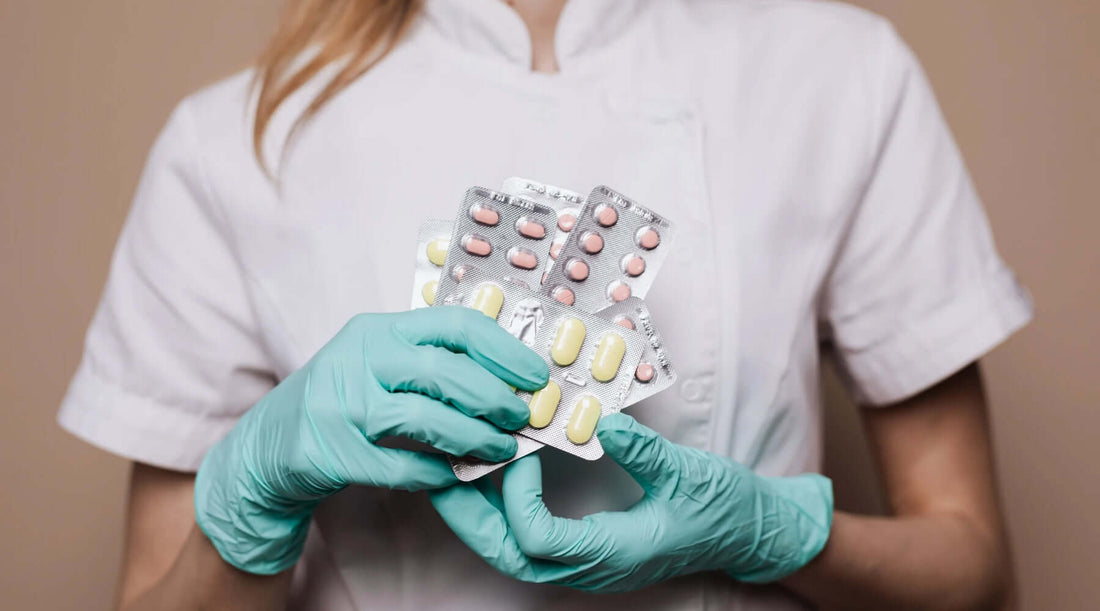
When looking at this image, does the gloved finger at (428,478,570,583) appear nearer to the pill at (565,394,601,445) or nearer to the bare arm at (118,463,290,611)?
the pill at (565,394,601,445)

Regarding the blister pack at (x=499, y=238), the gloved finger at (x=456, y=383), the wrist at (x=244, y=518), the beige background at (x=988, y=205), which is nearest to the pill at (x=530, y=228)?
the blister pack at (x=499, y=238)

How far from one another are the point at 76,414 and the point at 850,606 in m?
0.79

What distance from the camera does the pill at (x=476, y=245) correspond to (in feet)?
2.52

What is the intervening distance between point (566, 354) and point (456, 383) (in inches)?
3.4

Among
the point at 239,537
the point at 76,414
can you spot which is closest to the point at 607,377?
the point at 239,537

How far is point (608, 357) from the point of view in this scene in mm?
764

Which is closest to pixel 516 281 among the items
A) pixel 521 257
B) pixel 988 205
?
pixel 521 257

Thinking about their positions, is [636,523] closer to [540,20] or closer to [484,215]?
[484,215]

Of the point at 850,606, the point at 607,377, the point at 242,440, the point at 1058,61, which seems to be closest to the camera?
the point at 607,377

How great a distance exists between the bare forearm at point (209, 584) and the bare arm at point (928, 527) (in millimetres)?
503

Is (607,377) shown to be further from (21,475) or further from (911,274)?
(21,475)

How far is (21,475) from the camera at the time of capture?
1.56 metres

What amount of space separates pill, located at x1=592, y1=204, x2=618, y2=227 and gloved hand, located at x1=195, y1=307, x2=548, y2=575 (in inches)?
4.5

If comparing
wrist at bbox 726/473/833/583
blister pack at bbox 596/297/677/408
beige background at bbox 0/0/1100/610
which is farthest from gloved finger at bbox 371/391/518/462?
beige background at bbox 0/0/1100/610
